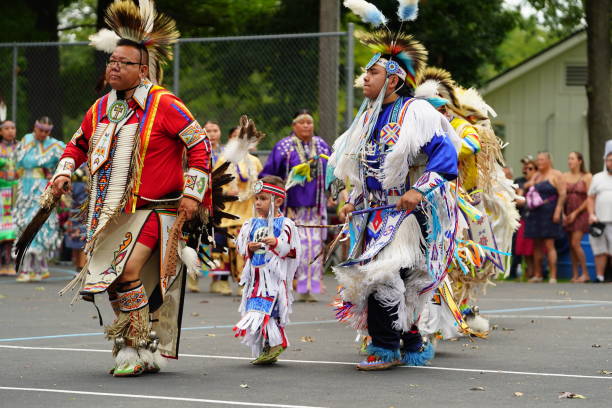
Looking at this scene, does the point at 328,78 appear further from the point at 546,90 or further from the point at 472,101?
the point at 546,90

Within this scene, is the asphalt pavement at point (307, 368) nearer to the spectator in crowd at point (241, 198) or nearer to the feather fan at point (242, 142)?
the feather fan at point (242, 142)

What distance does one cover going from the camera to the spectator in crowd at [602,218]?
17.2 metres

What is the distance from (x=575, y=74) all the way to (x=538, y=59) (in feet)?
4.81

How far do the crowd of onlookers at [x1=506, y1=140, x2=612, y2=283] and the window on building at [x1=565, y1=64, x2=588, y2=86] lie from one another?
19.2m

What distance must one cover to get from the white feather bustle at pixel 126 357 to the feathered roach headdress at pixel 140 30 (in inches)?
→ 71.7

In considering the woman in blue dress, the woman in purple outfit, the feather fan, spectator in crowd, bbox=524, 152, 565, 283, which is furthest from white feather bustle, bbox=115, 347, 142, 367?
spectator in crowd, bbox=524, 152, 565, 283

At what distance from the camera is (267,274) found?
335 inches

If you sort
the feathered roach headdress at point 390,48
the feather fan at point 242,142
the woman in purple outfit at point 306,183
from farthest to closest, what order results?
the woman in purple outfit at point 306,183, the feather fan at point 242,142, the feathered roach headdress at point 390,48

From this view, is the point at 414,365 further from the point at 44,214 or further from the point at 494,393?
the point at 44,214

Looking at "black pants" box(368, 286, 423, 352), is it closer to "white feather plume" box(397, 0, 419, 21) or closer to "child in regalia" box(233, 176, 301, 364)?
"child in regalia" box(233, 176, 301, 364)

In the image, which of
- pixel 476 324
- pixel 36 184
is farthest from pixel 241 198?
pixel 476 324

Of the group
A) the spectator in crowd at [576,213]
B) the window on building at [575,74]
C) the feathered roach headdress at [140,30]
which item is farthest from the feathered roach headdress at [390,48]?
the window on building at [575,74]

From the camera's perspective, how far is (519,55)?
6812 cm

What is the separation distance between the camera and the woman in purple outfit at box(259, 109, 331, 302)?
1360 centimetres
